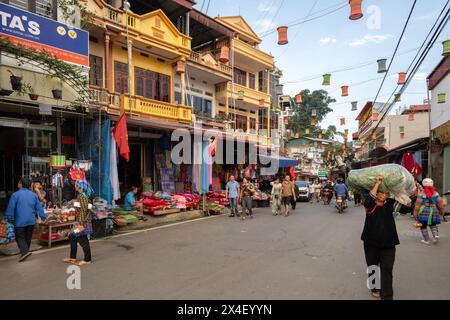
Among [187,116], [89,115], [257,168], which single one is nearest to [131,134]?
[187,116]

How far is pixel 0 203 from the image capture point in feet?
32.7

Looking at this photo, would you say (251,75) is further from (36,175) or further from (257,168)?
(36,175)

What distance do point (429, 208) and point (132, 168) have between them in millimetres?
12235

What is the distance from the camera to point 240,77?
2323 centimetres

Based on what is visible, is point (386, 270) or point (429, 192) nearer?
point (386, 270)

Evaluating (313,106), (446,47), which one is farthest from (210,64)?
(313,106)

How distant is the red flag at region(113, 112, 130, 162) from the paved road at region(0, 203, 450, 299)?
103 inches

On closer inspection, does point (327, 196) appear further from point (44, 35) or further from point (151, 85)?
point (44, 35)

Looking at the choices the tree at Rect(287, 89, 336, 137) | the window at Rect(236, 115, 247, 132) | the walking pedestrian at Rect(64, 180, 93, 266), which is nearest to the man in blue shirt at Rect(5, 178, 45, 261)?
the walking pedestrian at Rect(64, 180, 93, 266)

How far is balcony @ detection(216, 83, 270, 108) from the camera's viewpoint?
20619 millimetres

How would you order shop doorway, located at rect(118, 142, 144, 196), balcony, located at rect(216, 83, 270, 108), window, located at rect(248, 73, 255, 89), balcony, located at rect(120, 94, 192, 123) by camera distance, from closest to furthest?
balcony, located at rect(120, 94, 192, 123) → shop doorway, located at rect(118, 142, 144, 196) → balcony, located at rect(216, 83, 270, 108) → window, located at rect(248, 73, 255, 89)

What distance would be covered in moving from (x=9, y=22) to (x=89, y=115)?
327 cm

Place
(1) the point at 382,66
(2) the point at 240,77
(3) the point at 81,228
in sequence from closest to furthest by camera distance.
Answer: (3) the point at 81,228
(1) the point at 382,66
(2) the point at 240,77

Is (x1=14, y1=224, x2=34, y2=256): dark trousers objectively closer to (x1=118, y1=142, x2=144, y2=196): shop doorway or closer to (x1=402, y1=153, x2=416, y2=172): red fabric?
(x1=118, y1=142, x2=144, y2=196): shop doorway
